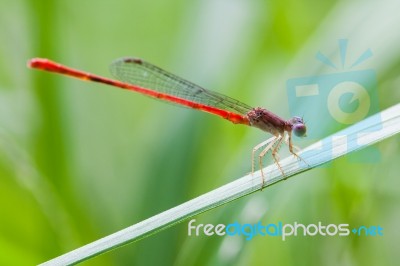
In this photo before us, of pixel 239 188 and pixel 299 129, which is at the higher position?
pixel 299 129

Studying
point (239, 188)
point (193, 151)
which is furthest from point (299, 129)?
point (239, 188)

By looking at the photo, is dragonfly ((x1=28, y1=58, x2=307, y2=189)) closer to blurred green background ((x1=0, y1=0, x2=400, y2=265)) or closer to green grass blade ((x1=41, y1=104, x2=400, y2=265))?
blurred green background ((x1=0, y1=0, x2=400, y2=265))

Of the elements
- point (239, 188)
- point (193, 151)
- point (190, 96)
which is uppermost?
point (190, 96)

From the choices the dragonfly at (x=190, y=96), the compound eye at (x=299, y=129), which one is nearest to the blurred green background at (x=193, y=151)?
the dragonfly at (x=190, y=96)

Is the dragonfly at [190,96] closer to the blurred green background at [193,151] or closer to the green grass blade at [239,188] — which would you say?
the blurred green background at [193,151]

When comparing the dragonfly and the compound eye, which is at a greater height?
the dragonfly

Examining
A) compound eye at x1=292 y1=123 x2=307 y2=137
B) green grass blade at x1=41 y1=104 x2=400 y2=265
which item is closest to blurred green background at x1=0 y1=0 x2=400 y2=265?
compound eye at x1=292 y1=123 x2=307 y2=137

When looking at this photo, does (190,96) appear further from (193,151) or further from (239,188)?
(239,188)

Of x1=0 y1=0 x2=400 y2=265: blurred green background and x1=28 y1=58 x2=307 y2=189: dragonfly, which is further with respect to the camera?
x1=28 y1=58 x2=307 y2=189: dragonfly
